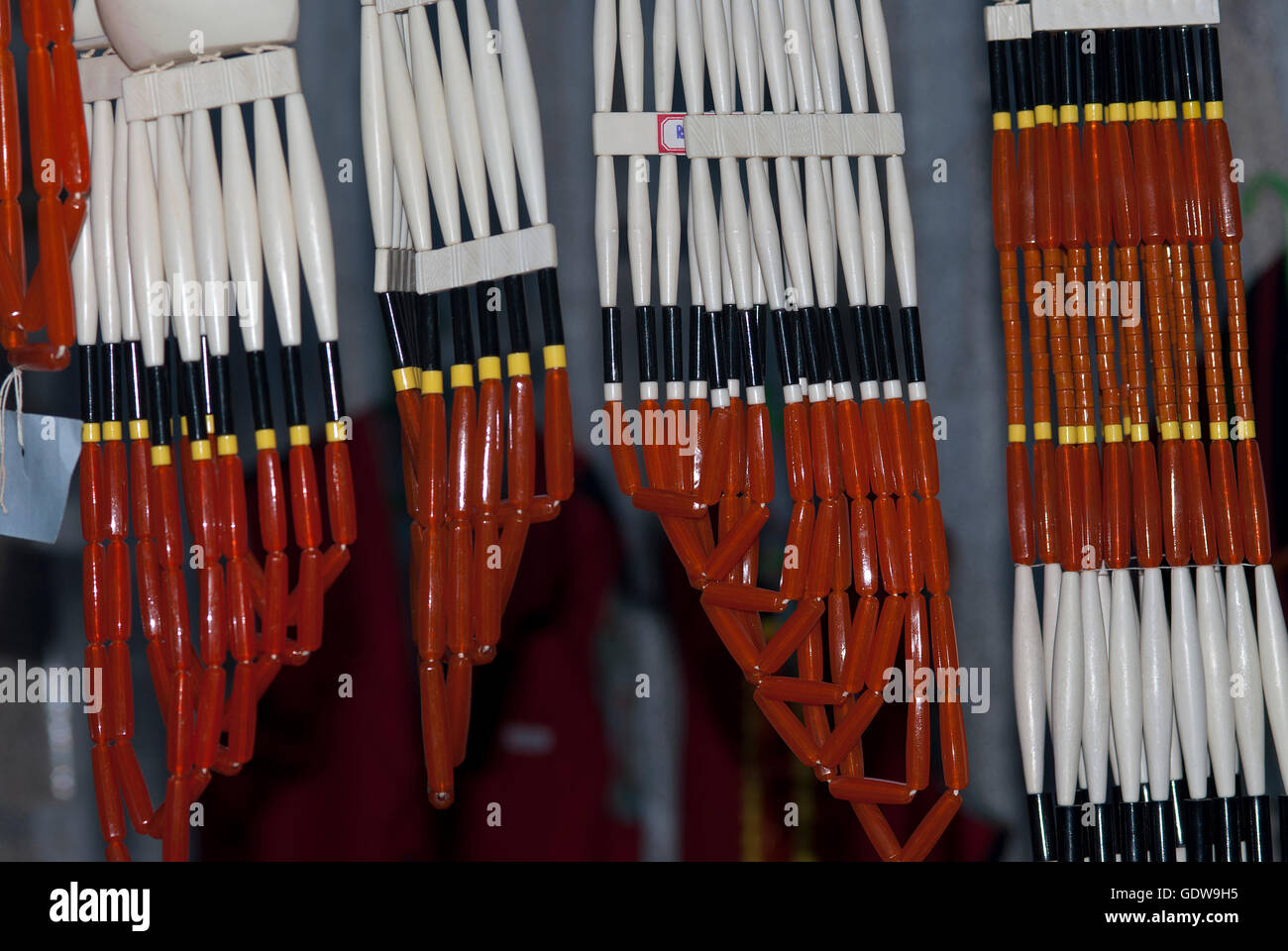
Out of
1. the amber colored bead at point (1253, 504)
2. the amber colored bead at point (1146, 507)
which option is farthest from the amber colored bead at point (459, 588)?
the amber colored bead at point (1253, 504)

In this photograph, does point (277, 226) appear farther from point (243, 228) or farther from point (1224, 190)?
point (1224, 190)

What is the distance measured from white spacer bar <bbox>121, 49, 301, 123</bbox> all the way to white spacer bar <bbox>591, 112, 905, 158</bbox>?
0.37 meters

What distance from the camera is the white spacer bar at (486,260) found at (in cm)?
137

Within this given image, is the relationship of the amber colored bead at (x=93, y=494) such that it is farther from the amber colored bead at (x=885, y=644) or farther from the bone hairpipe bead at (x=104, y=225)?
the amber colored bead at (x=885, y=644)

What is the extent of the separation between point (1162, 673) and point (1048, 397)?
0.34 meters

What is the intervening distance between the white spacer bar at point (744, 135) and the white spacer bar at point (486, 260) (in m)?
0.13

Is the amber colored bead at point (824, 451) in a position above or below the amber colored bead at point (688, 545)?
above

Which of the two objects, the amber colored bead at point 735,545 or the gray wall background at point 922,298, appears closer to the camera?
the amber colored bead at point 735,545

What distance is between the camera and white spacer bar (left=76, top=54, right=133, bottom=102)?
143cm

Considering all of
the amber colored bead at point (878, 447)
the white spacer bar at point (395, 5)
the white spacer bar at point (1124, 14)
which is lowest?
the amber colored bead at point (878, 447)

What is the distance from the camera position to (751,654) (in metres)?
1.37
